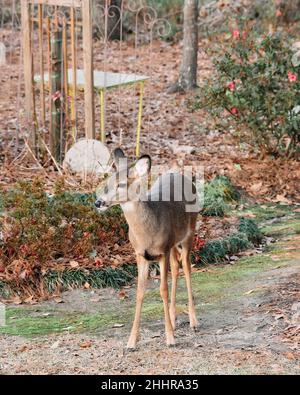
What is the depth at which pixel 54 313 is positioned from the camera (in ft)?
24.2

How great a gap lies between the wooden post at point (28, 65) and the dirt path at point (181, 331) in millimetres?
3827

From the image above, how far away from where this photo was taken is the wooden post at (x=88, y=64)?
10.5 metres

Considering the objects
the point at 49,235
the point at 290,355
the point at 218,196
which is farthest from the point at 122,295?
the point at 218,196

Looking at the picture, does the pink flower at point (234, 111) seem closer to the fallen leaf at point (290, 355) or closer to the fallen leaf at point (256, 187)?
the fallen leaf at point (256, 187)

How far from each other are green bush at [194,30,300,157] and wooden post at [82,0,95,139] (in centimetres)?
150

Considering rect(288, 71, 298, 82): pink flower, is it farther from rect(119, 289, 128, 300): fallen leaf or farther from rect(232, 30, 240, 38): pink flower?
rect(119, 289, 128, 300): fallen leaf

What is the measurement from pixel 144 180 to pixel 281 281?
2223 mm

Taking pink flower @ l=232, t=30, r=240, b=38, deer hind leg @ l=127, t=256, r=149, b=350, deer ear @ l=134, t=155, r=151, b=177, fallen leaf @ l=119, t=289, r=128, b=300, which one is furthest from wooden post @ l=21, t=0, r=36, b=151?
deer ear @ l=134, t=155, r=151, b=177

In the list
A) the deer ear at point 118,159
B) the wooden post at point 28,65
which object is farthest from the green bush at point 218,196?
the deer ear at point 118,159

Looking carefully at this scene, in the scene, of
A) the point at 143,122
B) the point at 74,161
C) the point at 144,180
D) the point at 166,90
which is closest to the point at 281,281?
the point at 144,180

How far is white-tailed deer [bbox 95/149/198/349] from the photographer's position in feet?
19.7

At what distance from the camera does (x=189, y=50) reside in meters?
14.7

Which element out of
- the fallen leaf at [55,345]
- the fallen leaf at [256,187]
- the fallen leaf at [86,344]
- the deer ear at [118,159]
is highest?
the deer ear at [118,159]

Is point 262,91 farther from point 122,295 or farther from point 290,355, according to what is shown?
point 290,355
